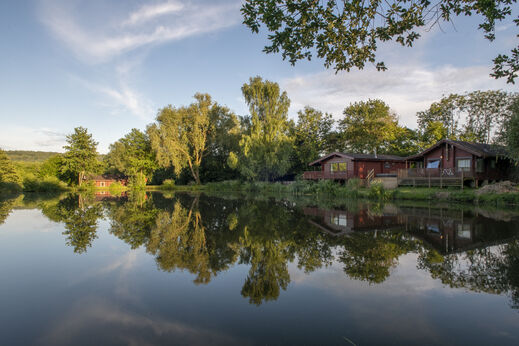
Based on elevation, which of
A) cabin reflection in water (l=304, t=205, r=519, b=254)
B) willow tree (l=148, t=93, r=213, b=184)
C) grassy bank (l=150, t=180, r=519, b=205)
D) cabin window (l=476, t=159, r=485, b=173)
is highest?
willow tree (l=148, t=93, r=213, b=184)

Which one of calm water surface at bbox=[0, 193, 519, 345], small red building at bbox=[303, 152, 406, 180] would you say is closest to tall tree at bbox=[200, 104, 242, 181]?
small red building at bbox=[303, 152, 406, 180]

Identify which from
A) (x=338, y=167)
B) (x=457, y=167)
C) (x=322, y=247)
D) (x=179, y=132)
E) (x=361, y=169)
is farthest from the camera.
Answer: (x=179, y=132)

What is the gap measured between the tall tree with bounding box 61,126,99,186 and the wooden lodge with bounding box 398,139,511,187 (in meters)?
57.2

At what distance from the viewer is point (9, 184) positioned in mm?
37656

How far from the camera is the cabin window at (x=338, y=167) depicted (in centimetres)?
3578

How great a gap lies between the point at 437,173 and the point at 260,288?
27.6m

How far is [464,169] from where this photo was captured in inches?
1051

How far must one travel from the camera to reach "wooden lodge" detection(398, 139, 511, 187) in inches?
1001

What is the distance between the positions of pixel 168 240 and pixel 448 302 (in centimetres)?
700

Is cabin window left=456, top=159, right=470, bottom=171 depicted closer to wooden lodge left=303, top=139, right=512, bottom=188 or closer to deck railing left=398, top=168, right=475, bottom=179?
wooden lodge left=303, top=139, right=512, bottom=188

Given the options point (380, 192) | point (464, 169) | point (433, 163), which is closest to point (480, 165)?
→ point (464, 169)

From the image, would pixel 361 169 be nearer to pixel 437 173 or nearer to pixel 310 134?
pixel 437 173

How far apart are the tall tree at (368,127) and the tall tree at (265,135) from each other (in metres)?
11.8

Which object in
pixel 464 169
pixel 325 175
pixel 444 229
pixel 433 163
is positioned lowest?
pixel 444 229
